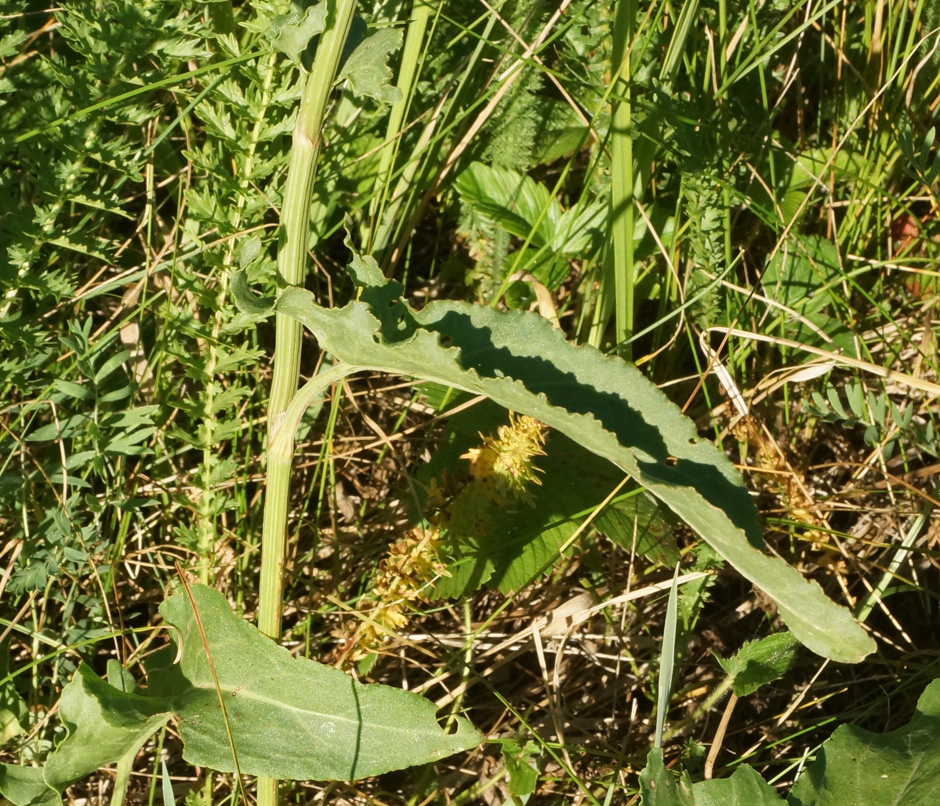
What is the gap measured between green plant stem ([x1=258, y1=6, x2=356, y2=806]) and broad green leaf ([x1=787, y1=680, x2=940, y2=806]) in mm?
907

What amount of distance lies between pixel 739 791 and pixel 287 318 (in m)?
1.04

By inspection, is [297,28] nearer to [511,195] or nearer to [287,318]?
[287,318]

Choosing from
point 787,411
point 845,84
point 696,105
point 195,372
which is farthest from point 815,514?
point 195,372

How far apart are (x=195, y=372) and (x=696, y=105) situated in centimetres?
121

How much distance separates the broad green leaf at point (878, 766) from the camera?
1475 mm

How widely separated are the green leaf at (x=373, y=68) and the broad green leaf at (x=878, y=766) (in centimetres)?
123

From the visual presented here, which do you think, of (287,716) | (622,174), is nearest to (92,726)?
(287,716)

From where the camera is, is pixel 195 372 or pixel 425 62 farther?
pixel 425 62

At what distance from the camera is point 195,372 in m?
1.82

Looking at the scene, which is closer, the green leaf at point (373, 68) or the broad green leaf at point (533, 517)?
the green leaf at point (373, 68)

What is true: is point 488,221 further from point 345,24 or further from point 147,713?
point 147,713

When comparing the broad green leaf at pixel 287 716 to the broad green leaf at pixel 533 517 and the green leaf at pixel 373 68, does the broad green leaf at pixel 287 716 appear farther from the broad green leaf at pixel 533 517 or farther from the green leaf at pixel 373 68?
the green leaf at pixel 373 68

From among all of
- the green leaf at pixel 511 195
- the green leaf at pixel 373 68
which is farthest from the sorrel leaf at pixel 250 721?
the green leaf at pixel 511 195

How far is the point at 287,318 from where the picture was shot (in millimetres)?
1376
